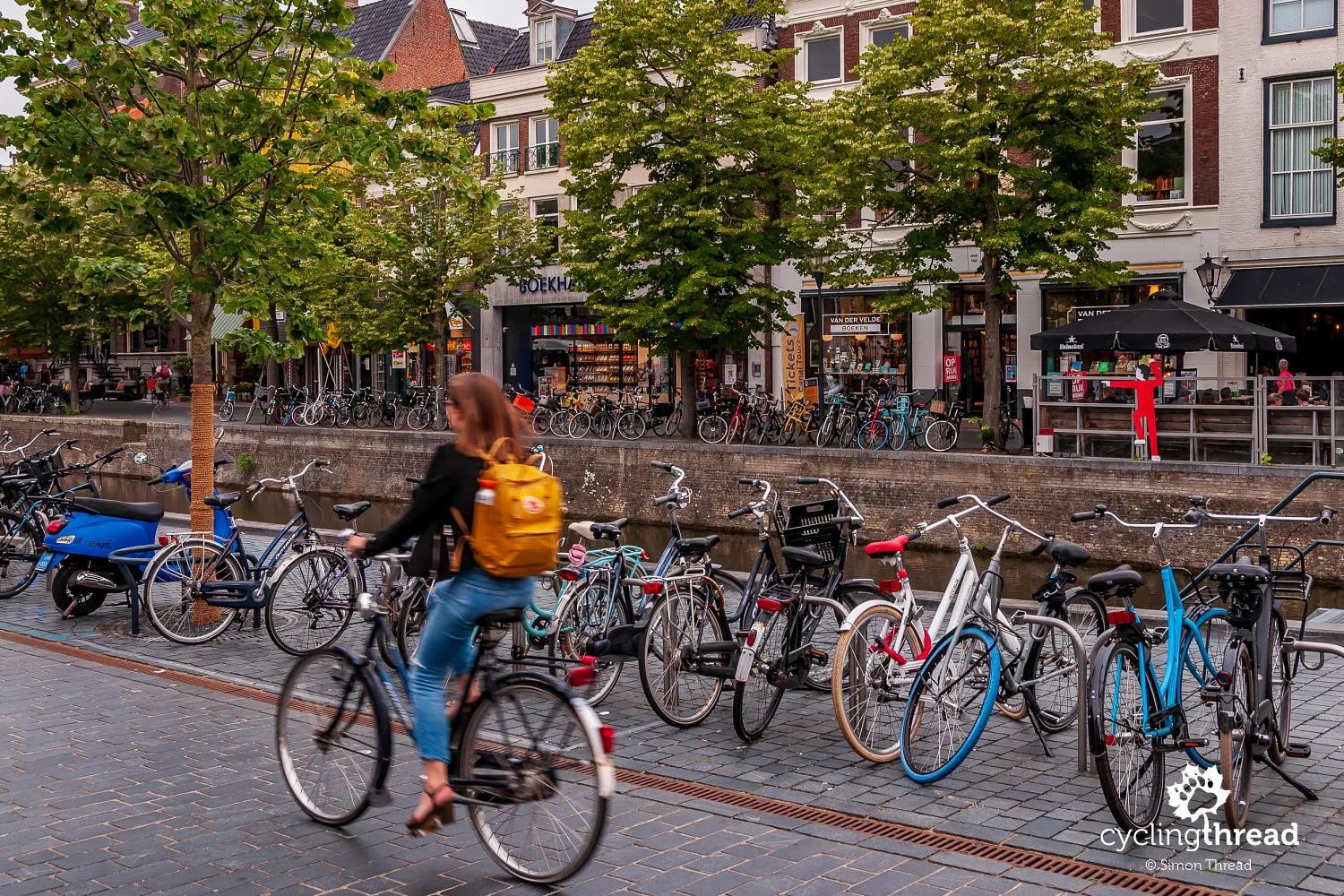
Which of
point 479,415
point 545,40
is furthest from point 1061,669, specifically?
point 545,40

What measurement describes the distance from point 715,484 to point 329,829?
16313mm

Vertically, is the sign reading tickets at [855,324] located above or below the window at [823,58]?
below

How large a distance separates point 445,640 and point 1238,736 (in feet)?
10.7

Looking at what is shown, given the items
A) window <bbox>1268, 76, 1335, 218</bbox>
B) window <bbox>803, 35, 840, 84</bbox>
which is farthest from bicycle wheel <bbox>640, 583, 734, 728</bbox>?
window <bbox>803, 35, 840, 84</bbox>

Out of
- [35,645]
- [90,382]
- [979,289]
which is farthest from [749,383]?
[90,382]

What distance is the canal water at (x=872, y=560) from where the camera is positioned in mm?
15328

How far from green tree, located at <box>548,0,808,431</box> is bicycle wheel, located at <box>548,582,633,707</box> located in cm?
1828

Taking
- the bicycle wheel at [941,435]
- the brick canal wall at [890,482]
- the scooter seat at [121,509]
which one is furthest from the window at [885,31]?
the scooter seat at [121,509]

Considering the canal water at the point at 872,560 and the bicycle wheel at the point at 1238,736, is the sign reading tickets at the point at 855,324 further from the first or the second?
the bicycle wheel at the point at 1238,736

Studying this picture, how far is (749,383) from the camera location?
34.1 m

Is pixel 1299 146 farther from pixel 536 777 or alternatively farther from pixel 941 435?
pixel 536 777

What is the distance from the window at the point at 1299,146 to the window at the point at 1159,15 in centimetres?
261

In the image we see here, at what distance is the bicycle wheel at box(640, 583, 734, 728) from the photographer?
6.99 meters

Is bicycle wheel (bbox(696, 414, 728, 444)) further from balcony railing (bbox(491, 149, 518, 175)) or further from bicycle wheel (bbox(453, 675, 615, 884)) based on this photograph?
bicycle wheel (bbox(453, 675, 615, 884))
